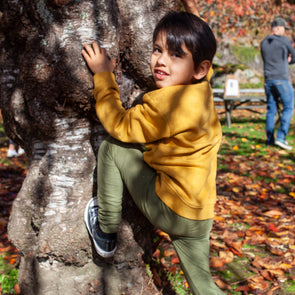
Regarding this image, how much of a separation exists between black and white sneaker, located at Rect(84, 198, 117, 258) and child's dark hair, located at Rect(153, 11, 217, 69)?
43.6 inches

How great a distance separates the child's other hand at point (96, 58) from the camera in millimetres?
1949

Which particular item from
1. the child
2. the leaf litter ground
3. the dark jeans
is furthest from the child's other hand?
the dark jeans

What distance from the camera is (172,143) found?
1.80m

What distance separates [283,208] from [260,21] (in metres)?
14.5

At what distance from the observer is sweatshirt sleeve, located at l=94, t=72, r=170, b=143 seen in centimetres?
177

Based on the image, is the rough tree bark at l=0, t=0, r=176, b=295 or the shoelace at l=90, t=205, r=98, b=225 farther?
the shoelace at l=90, t=205, r=98, b=225

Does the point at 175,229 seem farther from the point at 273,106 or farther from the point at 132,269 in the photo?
the point at 273,106

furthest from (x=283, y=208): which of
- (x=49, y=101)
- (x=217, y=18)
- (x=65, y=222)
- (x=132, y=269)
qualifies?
(x=217, y=18)

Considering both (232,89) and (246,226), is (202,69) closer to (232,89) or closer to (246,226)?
(246,226)

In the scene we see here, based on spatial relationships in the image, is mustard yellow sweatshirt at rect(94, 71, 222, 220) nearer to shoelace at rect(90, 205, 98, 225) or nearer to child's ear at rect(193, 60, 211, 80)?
child's ear at rect(193, 60, 211, 80)

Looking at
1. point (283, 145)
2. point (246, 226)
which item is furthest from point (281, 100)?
point (246, 226)

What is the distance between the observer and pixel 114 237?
2092 millimetres

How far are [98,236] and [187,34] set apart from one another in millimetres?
1293

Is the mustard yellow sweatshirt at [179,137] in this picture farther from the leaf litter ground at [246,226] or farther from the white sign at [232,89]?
the white sign at [232,89]
